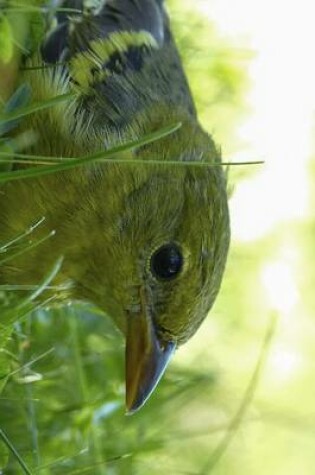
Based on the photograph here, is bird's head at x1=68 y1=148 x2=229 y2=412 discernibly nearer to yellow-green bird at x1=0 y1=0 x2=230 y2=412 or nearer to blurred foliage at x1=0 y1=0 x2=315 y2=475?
yellow-green bird at x1=0 y1=0 x2=230 y2=412

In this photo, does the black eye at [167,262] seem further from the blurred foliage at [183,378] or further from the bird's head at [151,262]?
the blurred foliage at [183,378]

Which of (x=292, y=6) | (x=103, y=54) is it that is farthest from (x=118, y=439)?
(x=292, y=6)

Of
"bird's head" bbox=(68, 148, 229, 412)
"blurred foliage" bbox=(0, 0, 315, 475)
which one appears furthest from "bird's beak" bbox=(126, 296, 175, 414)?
"blurred foliage" bbox=(0, 0, 315, 475)

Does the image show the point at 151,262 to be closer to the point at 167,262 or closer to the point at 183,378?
the point at 167,262

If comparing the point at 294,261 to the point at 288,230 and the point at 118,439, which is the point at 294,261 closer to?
the point at 288,230

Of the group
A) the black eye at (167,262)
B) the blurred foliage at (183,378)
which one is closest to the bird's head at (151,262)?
the black eye at (167,262)

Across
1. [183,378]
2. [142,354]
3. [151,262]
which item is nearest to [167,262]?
[151,262]
